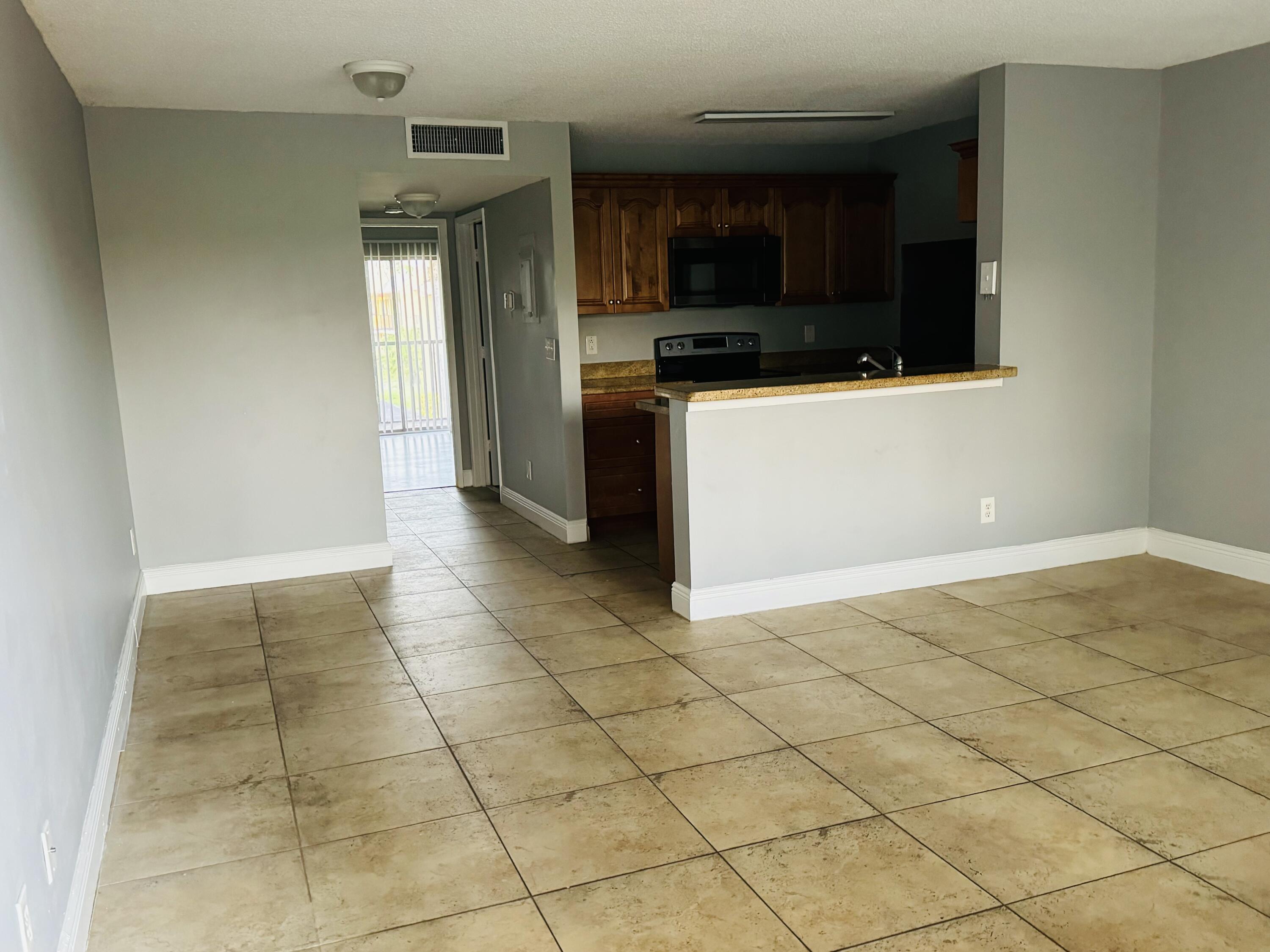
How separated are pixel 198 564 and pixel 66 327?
1.95 m

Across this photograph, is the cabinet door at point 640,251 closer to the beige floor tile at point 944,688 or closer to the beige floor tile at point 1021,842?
the beige floor tile at point 944,688

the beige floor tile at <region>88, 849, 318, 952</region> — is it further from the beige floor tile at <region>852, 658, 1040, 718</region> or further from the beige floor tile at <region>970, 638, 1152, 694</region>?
the beige floor tile at <region>970, 638, 1152, 694</region>

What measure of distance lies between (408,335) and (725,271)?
5.24 m

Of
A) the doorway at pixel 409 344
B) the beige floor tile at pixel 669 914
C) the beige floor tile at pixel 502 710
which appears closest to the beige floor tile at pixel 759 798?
the beige floor tile at pixel 669 914

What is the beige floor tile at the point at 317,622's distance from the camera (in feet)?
14.1

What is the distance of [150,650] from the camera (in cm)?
415

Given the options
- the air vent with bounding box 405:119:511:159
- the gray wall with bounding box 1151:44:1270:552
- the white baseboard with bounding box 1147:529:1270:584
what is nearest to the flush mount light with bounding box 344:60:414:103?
the air vent with bounding box 405:119:511:159

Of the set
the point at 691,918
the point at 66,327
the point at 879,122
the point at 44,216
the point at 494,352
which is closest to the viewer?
the point at 691,918

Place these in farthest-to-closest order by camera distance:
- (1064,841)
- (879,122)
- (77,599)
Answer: (879,122), (77,599), (1064,841)

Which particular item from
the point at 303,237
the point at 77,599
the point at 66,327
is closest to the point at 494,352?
the point at 303,237

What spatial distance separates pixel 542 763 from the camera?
2979 mm

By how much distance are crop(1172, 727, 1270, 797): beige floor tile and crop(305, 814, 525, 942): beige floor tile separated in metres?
1.89

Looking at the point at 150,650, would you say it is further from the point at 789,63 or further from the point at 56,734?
the point at 789,63

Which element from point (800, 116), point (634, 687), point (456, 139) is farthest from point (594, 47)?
point (634, 687)
